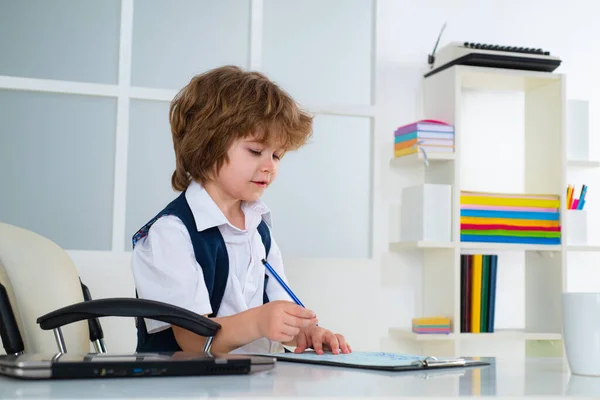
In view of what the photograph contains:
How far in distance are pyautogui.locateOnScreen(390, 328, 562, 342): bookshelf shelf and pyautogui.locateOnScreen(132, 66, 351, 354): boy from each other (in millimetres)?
1193

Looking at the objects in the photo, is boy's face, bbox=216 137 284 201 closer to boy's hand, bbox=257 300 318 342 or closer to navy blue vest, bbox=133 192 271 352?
navy blue vest, bbox=133 192 271 352

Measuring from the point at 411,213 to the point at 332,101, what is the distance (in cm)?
54

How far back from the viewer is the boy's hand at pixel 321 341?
130 centimetres

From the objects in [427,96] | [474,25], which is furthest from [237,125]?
[474,25]

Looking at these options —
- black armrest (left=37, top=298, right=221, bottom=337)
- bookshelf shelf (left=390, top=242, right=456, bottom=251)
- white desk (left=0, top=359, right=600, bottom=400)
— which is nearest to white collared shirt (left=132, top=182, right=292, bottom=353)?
black armrest (left=37, top=298, right=221, bottom=337)

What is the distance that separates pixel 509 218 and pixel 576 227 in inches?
13.3

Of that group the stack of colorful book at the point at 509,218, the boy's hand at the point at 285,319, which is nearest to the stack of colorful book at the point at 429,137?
the stack of colorful book at the point at 509,218

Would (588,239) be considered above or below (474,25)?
below

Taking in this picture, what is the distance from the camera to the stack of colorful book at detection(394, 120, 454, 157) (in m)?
2.84

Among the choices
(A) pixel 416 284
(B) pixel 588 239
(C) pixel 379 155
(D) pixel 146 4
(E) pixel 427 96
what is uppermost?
(D) pixel 146 4

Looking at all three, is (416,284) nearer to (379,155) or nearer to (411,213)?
(411,213)

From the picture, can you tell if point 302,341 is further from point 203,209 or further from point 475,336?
point 475,336

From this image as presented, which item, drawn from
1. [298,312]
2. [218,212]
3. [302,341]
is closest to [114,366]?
[298,312]

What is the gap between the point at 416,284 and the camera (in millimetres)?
3115
